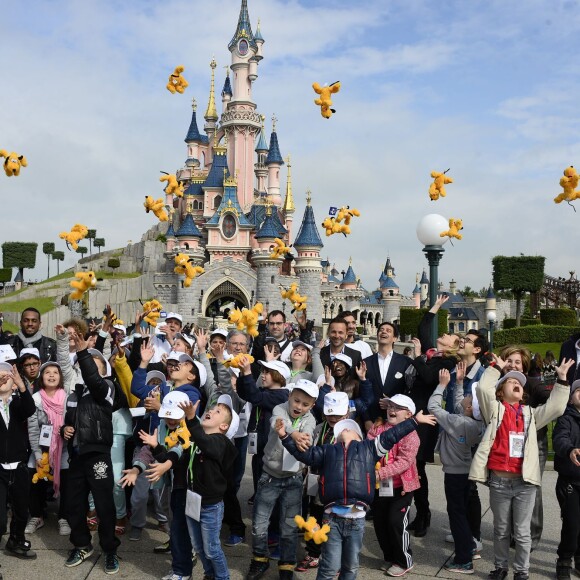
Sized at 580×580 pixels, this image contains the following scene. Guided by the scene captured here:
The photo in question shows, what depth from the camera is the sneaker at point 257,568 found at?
497 centimetres

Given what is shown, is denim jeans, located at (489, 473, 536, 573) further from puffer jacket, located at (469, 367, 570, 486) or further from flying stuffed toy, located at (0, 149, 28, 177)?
flying stuffed toy, located at (0, 149, 28, 177)

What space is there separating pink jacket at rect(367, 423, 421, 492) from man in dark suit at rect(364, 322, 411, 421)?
37.1 inches

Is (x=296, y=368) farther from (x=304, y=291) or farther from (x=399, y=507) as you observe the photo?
(x=304, y=291)

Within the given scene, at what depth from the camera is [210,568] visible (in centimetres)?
484

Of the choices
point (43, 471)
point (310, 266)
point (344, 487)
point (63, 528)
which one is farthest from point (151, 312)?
point (310, 266)

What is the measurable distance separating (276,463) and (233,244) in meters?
47.8

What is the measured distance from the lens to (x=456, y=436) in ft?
17.3

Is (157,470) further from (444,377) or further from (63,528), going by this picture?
(444,377)

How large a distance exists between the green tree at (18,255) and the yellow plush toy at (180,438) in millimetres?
66022

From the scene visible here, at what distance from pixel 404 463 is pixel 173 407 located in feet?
6.09

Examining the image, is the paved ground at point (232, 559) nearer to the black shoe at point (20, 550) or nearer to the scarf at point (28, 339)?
the black shoe at point (20, 550)

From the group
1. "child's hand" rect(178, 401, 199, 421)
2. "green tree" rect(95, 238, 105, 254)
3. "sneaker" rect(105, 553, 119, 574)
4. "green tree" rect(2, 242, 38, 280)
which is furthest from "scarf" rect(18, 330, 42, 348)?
"green tree" rect(95, 238, 105, 254)

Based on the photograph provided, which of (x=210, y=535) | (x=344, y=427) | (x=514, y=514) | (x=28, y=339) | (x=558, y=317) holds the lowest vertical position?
(x=210, y=535)

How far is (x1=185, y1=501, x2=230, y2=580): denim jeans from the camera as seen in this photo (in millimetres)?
4574
